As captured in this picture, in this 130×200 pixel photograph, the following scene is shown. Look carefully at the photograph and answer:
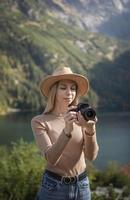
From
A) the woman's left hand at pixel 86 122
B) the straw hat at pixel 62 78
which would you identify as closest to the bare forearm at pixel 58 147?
the woman's left hand at pixel 86 122

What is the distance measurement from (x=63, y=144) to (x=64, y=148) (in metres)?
0.11

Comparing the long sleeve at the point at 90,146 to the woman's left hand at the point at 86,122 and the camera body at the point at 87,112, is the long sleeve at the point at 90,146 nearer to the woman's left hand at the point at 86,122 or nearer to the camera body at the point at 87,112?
the woman's left hand at the point at 86,122

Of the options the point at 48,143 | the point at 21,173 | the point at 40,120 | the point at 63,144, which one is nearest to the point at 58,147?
the point at 63,144

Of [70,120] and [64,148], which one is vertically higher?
[70,120]

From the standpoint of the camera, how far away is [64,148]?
4109 millimetres

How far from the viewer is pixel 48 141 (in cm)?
425

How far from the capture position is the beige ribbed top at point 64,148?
4.23 metres

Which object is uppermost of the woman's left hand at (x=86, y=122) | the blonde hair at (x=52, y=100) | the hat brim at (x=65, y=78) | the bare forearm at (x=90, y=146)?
the hat brim at (x=65, y=78)

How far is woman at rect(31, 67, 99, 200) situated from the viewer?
4.09 meters

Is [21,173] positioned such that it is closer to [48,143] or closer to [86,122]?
[48,143]

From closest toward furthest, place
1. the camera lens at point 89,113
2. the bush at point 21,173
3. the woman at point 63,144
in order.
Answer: the camera lens at point 89,113 → the woman at point 63,144 → the bush at point 21,173

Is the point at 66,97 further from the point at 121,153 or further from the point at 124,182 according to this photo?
the point at 121,153

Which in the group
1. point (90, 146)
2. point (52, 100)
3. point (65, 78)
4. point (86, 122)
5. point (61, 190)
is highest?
point (65, 78)

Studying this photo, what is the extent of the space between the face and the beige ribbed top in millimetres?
186
